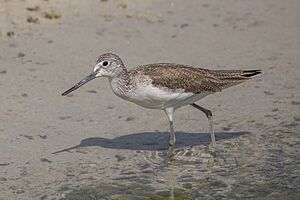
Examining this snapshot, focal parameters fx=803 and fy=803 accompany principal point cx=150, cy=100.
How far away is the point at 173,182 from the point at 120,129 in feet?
4.47

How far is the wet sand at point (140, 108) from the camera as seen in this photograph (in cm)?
757

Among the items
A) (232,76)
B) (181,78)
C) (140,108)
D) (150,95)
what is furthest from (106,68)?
(140,108)

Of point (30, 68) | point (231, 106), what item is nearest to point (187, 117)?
point (231, 106)

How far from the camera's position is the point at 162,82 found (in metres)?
7.76

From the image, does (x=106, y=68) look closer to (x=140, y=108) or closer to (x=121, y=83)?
(x=121, y=83)

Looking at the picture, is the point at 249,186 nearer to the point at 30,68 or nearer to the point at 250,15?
the point at 30,68

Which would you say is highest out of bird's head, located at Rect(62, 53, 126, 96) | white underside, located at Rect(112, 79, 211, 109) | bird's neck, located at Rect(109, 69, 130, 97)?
bird's head, located at Rect(62, 53, 126, 96)

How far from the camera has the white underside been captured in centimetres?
773

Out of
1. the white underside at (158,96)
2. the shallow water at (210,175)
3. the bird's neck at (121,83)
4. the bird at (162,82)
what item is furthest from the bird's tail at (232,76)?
the bird's neck at (121,83)

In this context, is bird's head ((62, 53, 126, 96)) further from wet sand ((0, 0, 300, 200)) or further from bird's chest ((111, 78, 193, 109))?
wet sand ((0, 0, 300, 200))

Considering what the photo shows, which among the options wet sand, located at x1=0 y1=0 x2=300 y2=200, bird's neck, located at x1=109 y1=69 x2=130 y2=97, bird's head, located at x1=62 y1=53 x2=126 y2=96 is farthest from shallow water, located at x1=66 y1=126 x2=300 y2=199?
bird's head, located at x1=62 y1=53 x2=126 y2=96

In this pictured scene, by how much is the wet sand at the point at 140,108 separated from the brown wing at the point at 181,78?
728mm

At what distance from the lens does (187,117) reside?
9188 mm

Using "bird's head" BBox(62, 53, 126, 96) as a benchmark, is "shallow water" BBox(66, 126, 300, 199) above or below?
below
